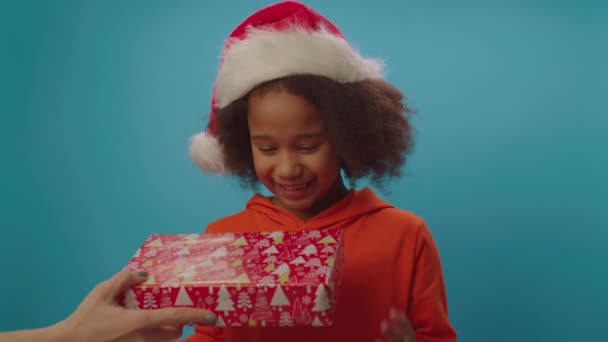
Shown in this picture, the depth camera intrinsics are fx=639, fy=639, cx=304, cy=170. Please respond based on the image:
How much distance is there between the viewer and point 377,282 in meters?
1.06

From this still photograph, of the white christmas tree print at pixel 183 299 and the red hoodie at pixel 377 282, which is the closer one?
the white christmas tree print at pixel 183 299

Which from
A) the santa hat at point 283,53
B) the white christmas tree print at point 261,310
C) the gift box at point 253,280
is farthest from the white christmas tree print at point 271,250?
the santa hat at point 283,53

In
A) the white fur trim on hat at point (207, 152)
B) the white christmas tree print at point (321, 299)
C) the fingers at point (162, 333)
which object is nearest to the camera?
the white christmas tree print at point (321, 299)

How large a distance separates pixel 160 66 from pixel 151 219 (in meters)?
0.39

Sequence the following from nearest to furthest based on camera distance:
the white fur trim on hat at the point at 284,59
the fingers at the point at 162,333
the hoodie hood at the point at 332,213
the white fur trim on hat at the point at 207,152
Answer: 1. the fingers at the point at 162,333
2. the white fur trim on hat at the point at 284,59
3. the hoodie hood at the point at 332,213
4. the white fur trim on hat at the point at 207,152

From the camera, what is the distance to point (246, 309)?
0.83 meters

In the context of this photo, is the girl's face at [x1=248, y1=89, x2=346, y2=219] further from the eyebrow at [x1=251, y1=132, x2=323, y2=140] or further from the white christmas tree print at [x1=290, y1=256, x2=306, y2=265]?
the white christmas tree print at [x1=290, y1=256, x2=306, y2=265]

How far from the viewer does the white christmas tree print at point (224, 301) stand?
2.73 feet

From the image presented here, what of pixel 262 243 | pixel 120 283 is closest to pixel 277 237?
pixel 262 243

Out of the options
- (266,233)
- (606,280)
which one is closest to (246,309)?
(266,233)

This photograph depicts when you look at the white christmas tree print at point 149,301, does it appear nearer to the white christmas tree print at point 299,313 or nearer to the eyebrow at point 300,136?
the white christmas tree print at point 299,313

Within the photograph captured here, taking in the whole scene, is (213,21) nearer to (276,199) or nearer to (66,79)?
(66,79)

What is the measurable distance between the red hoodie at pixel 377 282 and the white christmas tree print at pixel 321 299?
9.8 inches

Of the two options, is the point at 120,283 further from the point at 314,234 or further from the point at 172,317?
the point at 314,234
